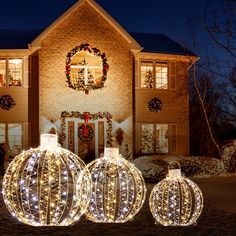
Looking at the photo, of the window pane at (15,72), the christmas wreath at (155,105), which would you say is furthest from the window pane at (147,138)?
the window pane at (15,72)

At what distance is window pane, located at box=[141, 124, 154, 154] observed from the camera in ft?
89.0

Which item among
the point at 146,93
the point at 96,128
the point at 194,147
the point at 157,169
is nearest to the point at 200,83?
the point at 194,147

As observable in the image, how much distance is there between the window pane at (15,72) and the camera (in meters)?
A: 26.1

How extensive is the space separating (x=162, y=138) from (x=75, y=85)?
210 inches

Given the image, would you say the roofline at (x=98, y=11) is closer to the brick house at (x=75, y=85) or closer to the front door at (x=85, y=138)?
the brick house at (x=75, y=85)

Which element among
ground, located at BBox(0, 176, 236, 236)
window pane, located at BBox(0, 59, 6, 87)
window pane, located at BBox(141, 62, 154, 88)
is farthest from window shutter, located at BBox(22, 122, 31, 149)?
ground, located at BBox(0, 176, 236, 236)

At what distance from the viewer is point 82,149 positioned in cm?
2603

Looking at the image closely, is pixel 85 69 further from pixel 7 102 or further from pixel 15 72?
pixel 7 102

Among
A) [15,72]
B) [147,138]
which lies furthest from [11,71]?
[147,138]

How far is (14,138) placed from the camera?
26094 millimetres

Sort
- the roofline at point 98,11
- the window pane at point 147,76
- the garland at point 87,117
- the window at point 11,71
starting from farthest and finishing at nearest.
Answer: the window pane at point 147,76, the window at point 11,71, the roofline at point 98,11, the garland at point 87,117

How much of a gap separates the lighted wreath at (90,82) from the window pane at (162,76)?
3187 millimetres

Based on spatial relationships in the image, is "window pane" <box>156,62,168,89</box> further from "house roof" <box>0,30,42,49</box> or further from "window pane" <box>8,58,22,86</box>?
"window pane" <box>8,58,22,86</box>

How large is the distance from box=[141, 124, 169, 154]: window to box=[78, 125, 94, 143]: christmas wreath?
2798 mm
